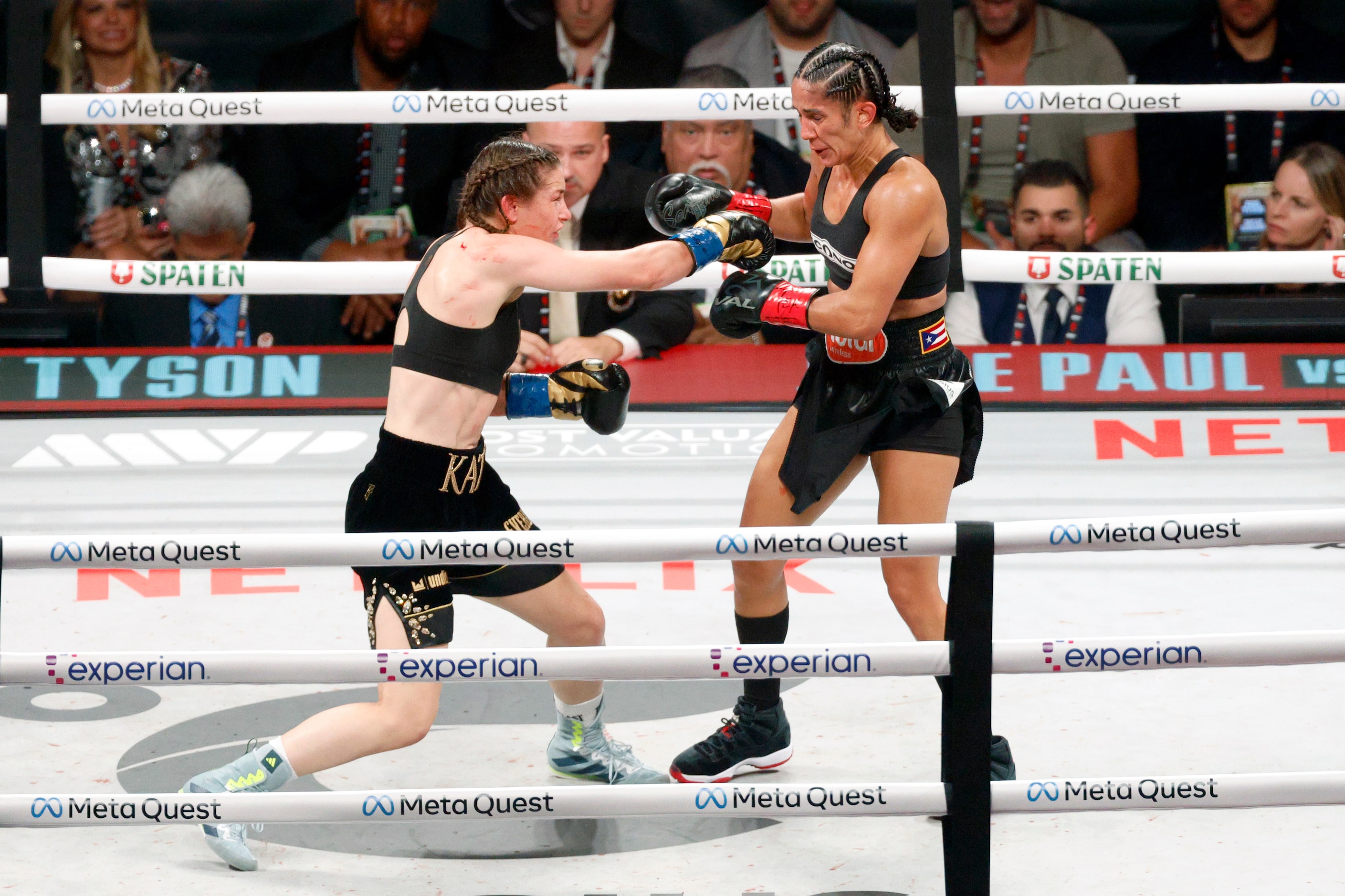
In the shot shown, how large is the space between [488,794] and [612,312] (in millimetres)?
2546

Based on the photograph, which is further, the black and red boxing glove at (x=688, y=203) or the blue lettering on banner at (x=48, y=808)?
the black and red boxing glove at (x=688, y=203)

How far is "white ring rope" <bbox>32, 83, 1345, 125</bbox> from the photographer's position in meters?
3.37

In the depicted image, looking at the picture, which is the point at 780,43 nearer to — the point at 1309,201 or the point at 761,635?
the point at 1309,201

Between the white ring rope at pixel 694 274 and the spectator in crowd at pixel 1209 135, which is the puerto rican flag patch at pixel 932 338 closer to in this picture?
the white ring rope at pixel 694 274

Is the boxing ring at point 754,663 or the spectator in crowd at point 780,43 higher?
the spectator in crowd at point 780,43

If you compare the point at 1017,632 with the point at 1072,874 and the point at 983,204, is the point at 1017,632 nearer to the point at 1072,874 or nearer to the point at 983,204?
the point at 1072,874

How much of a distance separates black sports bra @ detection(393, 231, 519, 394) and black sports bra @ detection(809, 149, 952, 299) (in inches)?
24.7

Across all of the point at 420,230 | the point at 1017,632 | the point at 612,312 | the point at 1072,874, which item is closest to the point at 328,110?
the point at 612,312

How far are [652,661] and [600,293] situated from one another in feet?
8.43

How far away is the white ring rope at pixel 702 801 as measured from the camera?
1956 millimetres

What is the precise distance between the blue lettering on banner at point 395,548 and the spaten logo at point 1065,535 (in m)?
0.85

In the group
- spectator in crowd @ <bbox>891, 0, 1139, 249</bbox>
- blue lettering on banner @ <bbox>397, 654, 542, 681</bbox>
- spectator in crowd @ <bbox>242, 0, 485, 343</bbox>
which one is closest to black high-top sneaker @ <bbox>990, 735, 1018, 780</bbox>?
blue lettering on banner @ <bbox>397, 654, 542, 681</bbox>

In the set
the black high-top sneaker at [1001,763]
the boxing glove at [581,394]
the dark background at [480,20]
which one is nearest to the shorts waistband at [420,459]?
the boxing glove at [581,394]

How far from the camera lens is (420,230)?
16.6 ft
